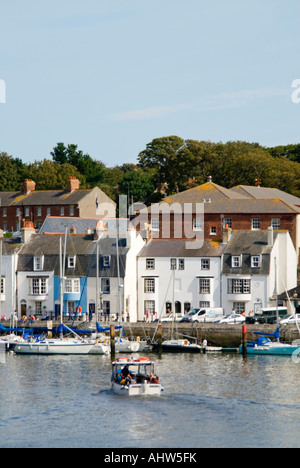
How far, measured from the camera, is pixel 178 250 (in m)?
92.6

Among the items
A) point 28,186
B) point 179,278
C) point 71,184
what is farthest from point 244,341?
point 28,186

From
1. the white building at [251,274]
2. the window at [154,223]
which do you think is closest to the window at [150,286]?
the white building at [251,274]

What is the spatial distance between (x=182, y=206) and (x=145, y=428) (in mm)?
58797

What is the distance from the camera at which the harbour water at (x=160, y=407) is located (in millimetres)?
47206

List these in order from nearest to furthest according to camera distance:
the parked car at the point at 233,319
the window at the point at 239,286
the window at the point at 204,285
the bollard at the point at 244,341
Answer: the bollard at the point at 244,341, the parked car at the point at 233,319, the window at the point at 239,286, the window at the point at 204,285

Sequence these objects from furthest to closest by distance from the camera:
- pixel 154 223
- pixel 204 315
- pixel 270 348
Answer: pixel 154 223, pixel 204 315, pixel 270 348

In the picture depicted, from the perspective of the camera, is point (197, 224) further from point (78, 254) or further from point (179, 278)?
point (78, 254)

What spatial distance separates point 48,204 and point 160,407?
87.3m

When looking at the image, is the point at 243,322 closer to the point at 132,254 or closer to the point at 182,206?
the point at 132,254

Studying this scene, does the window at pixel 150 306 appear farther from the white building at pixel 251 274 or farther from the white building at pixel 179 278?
the white building at pixel 251 274

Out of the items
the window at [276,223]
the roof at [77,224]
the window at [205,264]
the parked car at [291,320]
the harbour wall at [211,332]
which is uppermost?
the roof at [77,224]

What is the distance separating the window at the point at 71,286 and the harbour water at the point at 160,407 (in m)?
17.8

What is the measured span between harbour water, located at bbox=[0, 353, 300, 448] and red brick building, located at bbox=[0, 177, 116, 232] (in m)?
65.4

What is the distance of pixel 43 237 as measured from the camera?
96.6m
